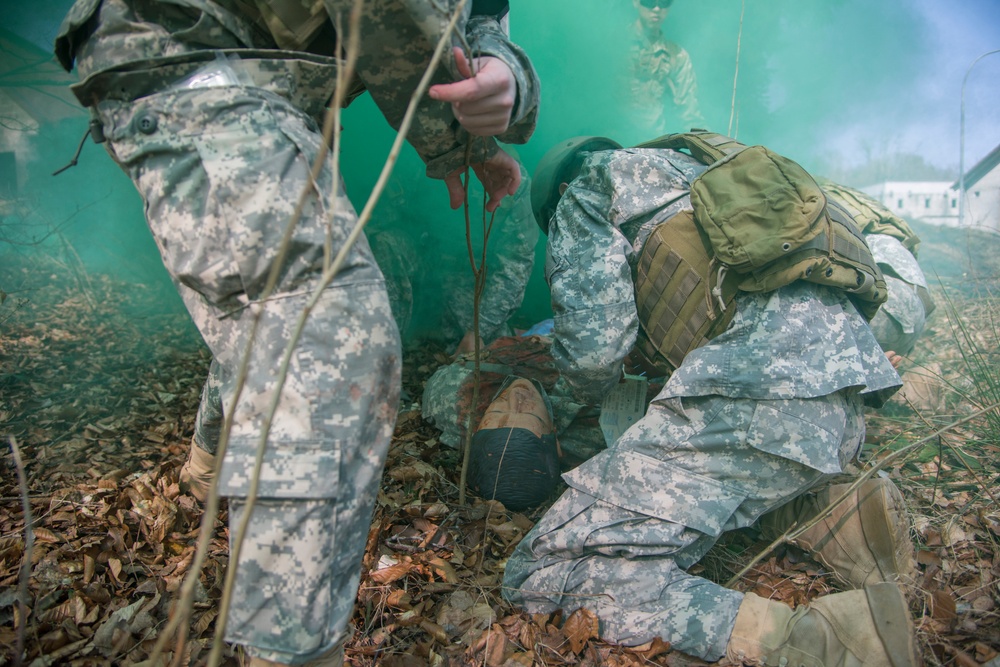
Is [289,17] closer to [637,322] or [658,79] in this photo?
[637,322]

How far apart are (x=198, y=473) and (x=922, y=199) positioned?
20.7ft

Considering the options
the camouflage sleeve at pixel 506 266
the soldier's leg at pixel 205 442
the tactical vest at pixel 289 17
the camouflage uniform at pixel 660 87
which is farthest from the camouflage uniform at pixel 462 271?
the tactical vest at pixel 289 17

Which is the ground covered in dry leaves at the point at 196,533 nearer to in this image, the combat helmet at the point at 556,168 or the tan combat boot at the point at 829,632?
the tan combat boot at the point at 829,632

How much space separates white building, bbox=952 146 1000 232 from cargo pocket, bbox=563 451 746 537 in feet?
15.2

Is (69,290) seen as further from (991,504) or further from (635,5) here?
(635,5)

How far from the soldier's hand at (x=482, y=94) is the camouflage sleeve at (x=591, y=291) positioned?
92cm

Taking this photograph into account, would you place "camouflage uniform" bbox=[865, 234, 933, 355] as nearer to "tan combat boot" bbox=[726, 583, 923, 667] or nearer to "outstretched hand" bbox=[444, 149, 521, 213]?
"tan combat boot" bbox=[726, 583, 923, 667]

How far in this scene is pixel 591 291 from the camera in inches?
96.7

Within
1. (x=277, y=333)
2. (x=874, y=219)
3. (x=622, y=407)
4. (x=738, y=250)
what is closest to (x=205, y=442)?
(x=277, y=333)

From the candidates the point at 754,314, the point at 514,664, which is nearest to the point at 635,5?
the point at 754,314

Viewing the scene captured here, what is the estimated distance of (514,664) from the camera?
1.79m

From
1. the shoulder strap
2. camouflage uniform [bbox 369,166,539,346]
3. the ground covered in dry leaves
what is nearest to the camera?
the ground covered in dry leaves

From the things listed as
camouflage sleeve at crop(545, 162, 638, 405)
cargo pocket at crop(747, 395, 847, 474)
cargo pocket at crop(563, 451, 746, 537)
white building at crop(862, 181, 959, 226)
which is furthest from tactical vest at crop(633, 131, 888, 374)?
white building at crop(862, 181, 959, 226)

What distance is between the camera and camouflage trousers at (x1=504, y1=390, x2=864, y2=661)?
1.97 metres
